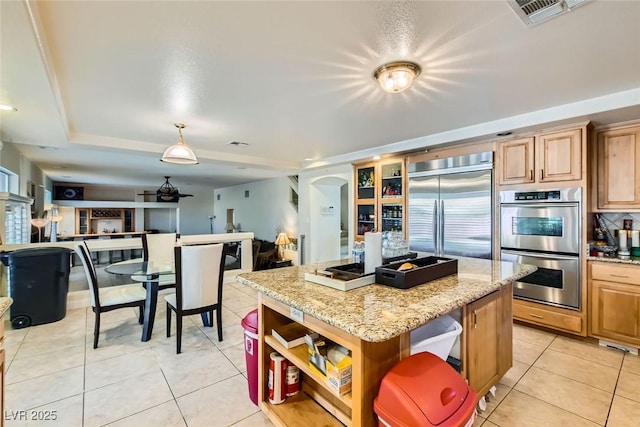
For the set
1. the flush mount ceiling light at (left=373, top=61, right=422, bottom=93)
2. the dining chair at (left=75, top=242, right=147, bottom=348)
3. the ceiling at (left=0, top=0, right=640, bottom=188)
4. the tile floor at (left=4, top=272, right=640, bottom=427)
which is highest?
the ceiling at (left=0, top=0, right=640, bottom=188)

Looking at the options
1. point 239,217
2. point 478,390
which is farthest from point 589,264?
point 239,217

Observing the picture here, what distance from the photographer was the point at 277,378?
1786mm

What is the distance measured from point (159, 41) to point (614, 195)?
164 inches

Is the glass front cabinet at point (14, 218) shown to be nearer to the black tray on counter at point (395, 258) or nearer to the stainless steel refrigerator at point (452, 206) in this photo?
the black tray on counter at point (395, 258)

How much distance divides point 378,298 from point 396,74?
1554 mm

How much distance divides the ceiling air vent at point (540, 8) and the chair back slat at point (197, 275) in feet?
9.38

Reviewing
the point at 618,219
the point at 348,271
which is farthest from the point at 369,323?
the point at 618,219

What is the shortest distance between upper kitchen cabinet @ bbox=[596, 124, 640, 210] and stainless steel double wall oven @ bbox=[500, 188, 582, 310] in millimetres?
400

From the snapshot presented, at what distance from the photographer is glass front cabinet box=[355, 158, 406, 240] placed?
455 centimetres

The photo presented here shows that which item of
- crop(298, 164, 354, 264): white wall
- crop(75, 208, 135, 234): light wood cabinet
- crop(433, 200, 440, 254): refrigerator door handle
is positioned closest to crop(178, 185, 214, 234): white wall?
crop(75, 208, 135, 234): light wood cabinet

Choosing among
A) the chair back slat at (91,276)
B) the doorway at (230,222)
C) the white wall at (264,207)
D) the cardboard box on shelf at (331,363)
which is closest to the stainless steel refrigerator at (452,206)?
the cardboard box on shelf at (331,363)

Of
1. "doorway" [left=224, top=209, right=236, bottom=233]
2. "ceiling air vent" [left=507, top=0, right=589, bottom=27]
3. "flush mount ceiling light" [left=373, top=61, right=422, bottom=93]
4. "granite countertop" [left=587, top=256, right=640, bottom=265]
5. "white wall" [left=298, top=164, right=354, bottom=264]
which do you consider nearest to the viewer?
"ceiling air vent" [left=507, top=0, right=589, bottom=27]

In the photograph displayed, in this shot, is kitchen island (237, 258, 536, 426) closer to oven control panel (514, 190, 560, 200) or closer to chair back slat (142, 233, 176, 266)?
oven control panel (514, 190, 560, 200)

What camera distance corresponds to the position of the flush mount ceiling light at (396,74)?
2045mm
